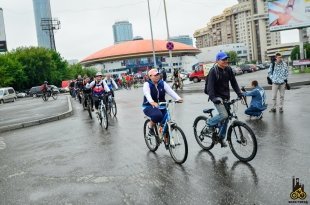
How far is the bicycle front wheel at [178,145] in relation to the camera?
6.32 metres

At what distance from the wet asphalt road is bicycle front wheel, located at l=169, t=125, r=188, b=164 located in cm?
16

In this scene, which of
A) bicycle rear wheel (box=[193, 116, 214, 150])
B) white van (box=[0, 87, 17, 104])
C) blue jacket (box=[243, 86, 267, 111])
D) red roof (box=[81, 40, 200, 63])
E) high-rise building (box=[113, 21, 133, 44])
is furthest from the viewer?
red roof (box=[81, 40, 200, 63])

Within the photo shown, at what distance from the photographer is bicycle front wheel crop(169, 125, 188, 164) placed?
6320mm

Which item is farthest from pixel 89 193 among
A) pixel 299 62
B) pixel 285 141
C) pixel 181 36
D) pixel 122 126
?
pixel 181 36

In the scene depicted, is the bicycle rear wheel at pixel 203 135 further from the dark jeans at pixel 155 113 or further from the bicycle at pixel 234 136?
the dark jeans at pixel 155 113

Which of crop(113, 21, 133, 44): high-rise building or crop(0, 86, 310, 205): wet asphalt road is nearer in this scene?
crop(0, 86, 310, 205): wet asphalt road

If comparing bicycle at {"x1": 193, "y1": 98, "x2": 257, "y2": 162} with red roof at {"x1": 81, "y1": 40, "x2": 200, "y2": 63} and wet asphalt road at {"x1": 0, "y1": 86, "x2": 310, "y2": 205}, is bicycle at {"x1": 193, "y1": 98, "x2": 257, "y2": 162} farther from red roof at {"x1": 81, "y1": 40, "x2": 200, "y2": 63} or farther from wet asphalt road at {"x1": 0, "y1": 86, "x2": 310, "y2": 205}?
red roof at {"x1": 81, "y1": 40, "x2": 200, "y2": 63}

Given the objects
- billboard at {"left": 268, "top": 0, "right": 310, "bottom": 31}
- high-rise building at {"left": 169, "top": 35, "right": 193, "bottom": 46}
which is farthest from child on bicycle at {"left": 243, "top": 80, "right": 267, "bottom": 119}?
high-rise building at {"left": 169, "top": 35, "right": 193, "bottom": 46}

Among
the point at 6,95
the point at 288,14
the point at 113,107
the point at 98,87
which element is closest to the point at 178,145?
the point at 98,87

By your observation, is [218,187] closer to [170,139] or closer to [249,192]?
[249,192]

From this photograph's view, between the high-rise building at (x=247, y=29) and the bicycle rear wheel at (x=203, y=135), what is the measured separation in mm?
149907

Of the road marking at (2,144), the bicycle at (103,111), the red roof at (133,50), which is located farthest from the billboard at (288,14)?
the red roof at (133,50)

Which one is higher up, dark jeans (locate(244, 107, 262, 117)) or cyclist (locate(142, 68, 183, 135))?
cyclist (locate(142, 68, 183, 135))

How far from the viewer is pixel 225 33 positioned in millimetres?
192250
